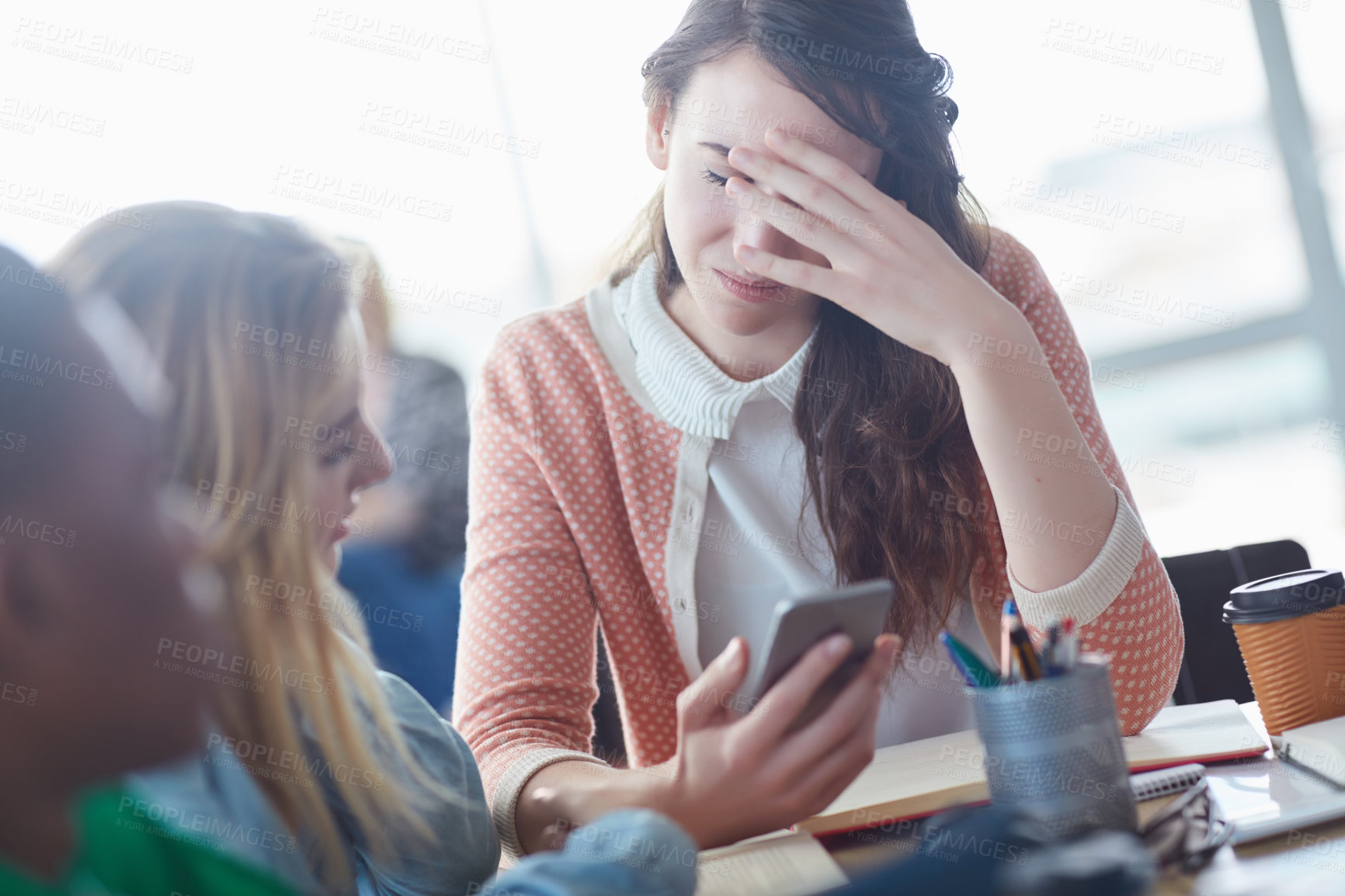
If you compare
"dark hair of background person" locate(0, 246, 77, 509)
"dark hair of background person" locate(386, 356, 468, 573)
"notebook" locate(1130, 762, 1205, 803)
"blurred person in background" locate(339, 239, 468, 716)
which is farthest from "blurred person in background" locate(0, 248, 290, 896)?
"dark hair of background person" locate(386, 356, 468, 573)

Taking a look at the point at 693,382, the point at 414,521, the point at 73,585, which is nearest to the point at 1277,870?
the point at 73,585

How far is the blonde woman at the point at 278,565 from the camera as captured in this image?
2.23ft

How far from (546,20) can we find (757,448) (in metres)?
2.89

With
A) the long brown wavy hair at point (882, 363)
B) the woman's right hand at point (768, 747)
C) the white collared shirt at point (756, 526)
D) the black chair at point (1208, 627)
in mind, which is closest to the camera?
the woman's right hand at point (768, 747)

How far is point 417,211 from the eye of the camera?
3.42 m

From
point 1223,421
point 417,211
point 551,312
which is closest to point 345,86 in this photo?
point 417,211

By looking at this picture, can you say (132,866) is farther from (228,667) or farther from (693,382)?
(693,382)

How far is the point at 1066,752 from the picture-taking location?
609 mm

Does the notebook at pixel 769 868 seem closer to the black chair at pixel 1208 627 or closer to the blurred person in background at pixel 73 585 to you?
the blurred person in background at pixel 73 585

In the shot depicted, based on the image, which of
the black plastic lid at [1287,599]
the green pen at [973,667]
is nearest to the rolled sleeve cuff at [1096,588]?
the black plastic lid at [1287,599]

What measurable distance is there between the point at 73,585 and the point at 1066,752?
0.54 m

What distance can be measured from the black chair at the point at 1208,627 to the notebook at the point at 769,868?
0.84m

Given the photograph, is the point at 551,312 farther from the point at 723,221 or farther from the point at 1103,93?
the point at 1103,93

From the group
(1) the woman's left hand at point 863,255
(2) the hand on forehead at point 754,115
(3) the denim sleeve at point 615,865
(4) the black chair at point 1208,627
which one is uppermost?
(2) the hand on forehead at point 754,115
